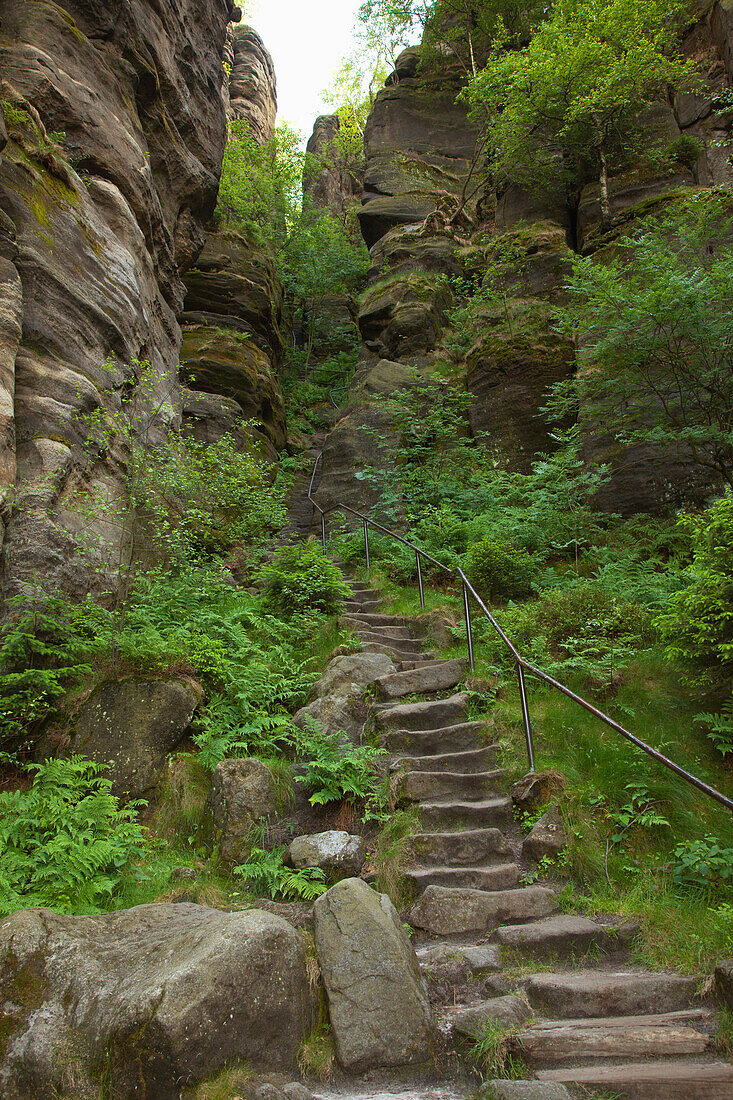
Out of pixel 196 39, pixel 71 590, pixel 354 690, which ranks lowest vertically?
pixel 354 690

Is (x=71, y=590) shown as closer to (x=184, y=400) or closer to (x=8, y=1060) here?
(x=8, y=1060)

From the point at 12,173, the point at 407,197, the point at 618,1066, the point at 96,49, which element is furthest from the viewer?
the point at 407,197

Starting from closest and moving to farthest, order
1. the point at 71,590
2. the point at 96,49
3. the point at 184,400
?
the point at 71,590 → the point at 96,49 → the point at 184,400

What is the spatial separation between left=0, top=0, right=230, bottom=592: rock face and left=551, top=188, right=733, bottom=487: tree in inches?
272

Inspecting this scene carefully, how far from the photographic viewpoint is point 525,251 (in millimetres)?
16344

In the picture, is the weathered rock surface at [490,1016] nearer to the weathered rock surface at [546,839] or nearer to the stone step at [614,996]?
the stone step at [614,996]

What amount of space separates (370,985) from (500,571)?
603 cm

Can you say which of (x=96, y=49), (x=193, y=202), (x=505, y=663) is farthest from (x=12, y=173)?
(x=505, y=663)

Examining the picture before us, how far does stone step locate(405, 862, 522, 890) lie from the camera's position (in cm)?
447

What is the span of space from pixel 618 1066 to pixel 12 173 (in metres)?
10.5

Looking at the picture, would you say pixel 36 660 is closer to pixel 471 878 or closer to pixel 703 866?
pixel 471 878

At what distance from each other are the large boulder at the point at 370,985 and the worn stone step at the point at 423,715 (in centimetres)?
246

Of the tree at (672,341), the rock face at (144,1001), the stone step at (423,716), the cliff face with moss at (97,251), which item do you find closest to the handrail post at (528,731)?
the stone step at (423,716)

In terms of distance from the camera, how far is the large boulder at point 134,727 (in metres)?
5.58
